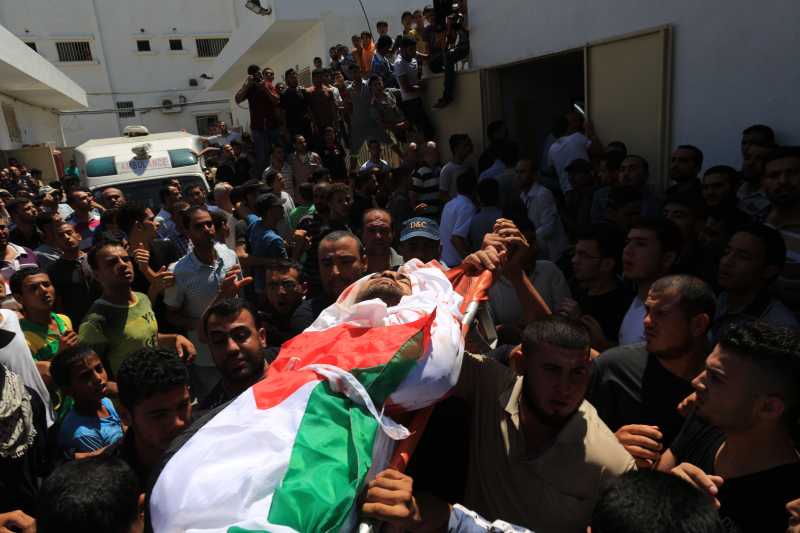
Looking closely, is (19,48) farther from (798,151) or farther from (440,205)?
(798,151)

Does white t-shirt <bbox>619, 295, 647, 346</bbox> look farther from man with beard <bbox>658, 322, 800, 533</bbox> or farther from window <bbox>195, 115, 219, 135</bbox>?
window <bbox>195, 115, 219, 135</bbox>

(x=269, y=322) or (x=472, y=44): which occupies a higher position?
(x=472, y=44)

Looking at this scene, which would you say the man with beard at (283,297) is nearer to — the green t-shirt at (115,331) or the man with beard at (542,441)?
the green t-shirt at (115,331)

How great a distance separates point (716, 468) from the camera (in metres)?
1.74

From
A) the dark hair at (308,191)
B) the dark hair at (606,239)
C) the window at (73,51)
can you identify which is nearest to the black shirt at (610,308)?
the dark hair at (606,239)

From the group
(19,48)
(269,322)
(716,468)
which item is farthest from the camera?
(19,48)

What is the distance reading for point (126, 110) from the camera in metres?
29.1

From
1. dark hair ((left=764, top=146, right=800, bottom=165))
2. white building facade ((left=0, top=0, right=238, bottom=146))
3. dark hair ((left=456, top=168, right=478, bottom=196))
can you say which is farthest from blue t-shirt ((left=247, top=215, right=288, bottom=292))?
white building facade ((left=0, top=0, right=238, bottom=146))

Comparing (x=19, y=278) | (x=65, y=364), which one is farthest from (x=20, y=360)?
(x=19, y=278)

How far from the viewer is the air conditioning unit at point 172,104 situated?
29422mm

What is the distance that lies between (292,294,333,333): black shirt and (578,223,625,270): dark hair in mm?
1445

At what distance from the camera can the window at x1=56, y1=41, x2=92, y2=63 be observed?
28.1m

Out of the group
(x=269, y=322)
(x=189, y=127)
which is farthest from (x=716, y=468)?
(x=189, y=127)

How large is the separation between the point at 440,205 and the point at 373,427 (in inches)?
219
